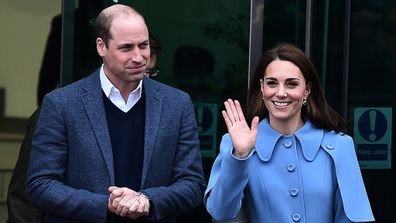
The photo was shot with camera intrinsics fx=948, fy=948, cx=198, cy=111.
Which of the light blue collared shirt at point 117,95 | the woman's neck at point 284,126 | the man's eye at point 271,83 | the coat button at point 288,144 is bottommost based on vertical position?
the coat button at point 288,144

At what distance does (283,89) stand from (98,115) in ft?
2.22

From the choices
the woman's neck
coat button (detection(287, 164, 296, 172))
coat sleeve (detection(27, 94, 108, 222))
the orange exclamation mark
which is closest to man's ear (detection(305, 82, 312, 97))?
the woman's neck

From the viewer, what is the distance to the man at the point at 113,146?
338 cm

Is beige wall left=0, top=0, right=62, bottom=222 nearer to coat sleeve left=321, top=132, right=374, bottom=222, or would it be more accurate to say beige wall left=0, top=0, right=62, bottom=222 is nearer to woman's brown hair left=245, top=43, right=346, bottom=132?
woman's brown hair left=245, top=43, right=346, bottom=132

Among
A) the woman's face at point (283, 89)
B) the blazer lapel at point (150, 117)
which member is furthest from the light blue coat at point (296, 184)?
the blazer lapel at point (150, 117)

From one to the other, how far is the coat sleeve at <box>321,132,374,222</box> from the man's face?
0.73 meters

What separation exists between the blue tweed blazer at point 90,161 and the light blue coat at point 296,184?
15cm

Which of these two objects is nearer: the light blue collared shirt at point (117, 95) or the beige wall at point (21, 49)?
the light blue collared shirt at point (117, 95)

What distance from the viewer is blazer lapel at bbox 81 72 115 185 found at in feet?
11.1

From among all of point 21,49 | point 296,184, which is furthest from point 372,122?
point 296,184

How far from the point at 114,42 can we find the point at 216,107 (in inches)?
69.6

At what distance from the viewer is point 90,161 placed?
3.40 metres

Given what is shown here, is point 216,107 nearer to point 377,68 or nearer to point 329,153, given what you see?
point 377,68

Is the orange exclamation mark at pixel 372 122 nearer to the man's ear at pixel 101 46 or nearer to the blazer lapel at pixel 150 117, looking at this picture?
the blazer lapel at pixel 150 117
